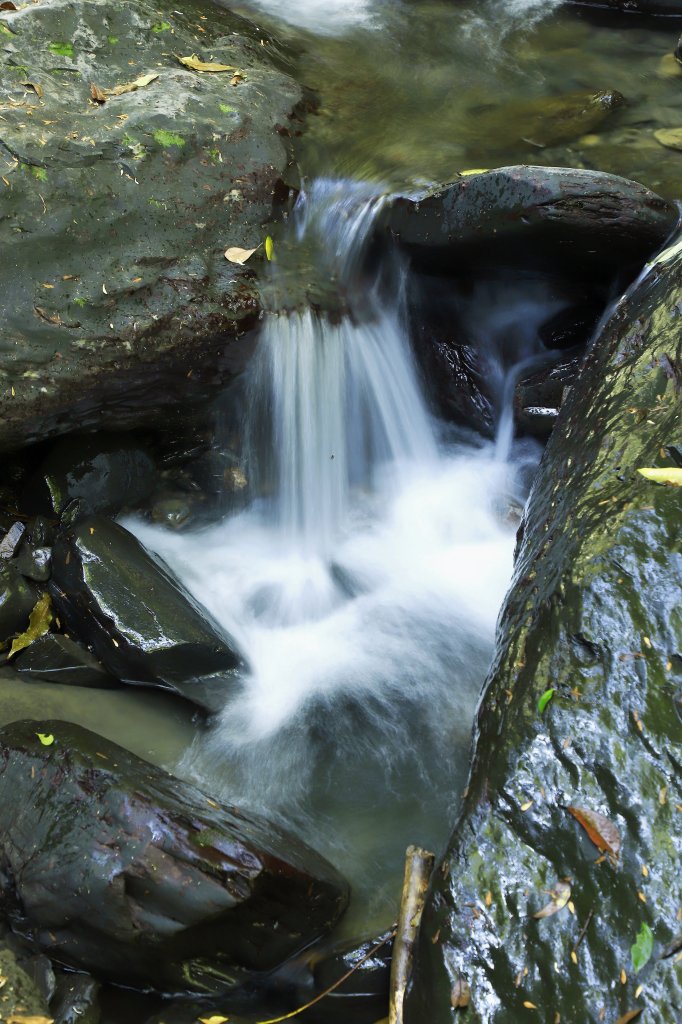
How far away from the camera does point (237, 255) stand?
507cm

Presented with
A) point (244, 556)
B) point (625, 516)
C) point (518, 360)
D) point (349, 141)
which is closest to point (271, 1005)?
point (625, 516)

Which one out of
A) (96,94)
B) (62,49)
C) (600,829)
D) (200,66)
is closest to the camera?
(600,829)

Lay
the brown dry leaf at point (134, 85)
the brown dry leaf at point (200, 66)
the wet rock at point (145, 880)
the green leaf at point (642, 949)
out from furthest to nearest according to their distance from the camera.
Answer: the brown dry leaf at point (200, 66) < the brown dry leaf at point (134, 85) < the wet rock at point (145, 880) < the green leaf at point (642, 949)

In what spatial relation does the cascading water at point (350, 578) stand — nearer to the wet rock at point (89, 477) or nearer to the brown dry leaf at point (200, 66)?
the wet rock at point (89, 477)

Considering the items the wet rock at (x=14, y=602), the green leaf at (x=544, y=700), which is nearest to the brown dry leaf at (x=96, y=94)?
the wet rock at (x=14, y=602)

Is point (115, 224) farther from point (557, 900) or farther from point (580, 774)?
point (557, 900)

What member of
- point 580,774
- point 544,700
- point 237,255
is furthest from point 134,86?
point 580,774

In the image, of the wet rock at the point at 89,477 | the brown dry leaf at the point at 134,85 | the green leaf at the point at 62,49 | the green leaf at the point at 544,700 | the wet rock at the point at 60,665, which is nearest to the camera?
the green leaf at the point at 544,700

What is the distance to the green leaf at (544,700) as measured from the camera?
284cm

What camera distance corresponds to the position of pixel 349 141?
6.03m

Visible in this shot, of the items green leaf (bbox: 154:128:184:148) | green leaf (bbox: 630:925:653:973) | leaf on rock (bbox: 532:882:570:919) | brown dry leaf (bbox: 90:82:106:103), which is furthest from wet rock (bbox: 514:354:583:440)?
green leaf (bbox: 630:925:653:973)

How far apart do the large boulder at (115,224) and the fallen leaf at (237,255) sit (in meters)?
0.05

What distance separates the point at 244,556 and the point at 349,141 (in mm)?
2978

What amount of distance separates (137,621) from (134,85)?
3.34 meters
